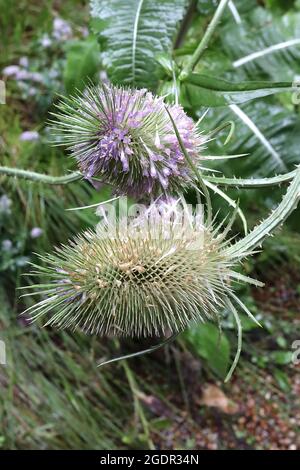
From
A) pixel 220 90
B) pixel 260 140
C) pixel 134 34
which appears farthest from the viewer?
pixel 260 140

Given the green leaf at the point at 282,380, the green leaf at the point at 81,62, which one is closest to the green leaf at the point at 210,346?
the green leaf at the point at 282,380

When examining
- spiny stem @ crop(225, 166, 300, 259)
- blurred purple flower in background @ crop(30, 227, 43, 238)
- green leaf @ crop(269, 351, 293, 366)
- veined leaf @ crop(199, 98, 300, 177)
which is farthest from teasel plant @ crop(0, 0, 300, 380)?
green leaf @ crop(269, 351, 293, 366)

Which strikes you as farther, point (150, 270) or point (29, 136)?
point (29, 136)

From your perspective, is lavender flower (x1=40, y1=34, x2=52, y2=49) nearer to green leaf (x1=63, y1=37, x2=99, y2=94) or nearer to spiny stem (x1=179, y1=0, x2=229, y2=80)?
green leaf (x1=63, y1=37, x2=99, y2=94)

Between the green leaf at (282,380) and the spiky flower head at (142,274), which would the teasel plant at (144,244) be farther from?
the green leaf at (282,380)

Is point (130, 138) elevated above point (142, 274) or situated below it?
above

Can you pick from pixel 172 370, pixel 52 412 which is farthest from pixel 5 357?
pixel 172 370

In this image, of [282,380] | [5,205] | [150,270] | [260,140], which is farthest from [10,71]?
[150,270]

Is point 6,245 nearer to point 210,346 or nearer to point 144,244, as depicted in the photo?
point 210,346
